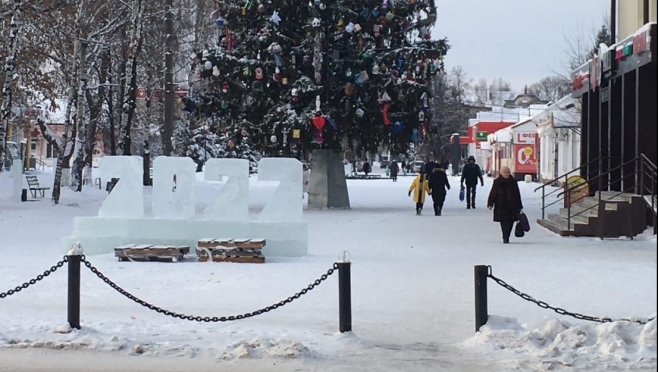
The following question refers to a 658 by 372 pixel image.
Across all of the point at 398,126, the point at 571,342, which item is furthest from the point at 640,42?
the point at 571,342

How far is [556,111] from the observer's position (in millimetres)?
53594

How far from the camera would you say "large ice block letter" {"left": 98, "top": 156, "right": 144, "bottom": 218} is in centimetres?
1619

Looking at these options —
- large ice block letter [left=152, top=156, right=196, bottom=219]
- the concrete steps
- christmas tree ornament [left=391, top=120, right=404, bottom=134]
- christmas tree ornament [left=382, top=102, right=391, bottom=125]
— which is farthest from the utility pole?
large ice block letter [left=152, top=156, right=196, bottom=219]

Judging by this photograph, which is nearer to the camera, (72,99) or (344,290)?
(344,290)

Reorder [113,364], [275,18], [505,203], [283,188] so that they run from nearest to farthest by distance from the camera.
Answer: [113,364]
[283,188]
[505,203]
[275,18]

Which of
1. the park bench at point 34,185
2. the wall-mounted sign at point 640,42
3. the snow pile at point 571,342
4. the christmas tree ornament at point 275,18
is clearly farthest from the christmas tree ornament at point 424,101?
the snow pile at point 571,342

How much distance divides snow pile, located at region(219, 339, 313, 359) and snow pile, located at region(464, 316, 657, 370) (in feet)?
5.72

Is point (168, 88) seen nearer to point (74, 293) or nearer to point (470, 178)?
point (470, 178)

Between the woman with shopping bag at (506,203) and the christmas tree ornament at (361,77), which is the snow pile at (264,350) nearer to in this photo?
Answer: the woman with shopping bag at (506,203)

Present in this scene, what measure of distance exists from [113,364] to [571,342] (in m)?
4.30

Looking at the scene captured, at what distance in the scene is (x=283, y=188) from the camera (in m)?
16.1

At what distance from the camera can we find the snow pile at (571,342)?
837cm

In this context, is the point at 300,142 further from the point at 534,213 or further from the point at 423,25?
the point at 534,213

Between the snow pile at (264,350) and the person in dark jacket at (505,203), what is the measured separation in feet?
36.3
